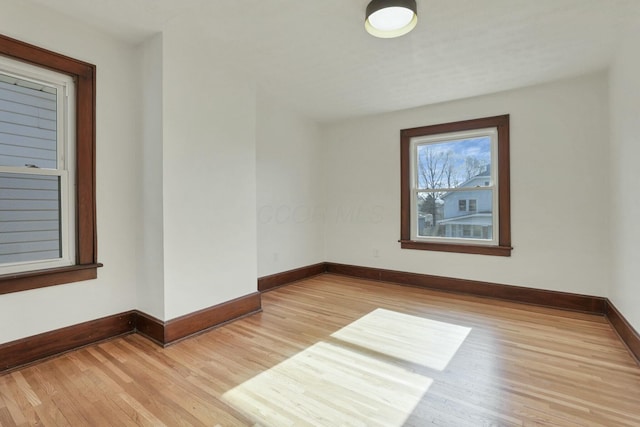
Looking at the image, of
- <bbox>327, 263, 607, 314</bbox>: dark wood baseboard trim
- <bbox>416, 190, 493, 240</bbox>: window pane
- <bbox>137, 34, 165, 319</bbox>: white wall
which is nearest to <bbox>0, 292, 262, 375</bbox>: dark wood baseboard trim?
<bbox>137, 34, 165, 319</bbox>: white wall

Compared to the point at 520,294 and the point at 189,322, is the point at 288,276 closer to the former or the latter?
the point at 189,322

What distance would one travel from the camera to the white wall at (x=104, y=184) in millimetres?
2227

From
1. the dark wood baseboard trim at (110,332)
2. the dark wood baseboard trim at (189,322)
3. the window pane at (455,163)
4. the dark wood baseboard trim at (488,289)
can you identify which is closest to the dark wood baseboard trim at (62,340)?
the dark wood baseboard trim at (110,332)

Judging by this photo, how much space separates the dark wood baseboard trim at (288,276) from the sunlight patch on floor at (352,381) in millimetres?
1628

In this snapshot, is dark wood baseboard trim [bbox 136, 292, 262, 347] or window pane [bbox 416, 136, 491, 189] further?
window pane [bbox 416, 136, 491, 189]

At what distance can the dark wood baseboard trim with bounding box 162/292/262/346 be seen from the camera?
2611 mm

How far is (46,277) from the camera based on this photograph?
2322 millimetres

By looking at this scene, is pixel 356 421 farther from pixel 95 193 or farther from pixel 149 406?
pixel 95 193

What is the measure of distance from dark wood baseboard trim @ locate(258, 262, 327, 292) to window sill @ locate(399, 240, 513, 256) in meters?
1.46

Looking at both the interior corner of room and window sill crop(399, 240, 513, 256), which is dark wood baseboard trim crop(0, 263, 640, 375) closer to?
the interior corner of room

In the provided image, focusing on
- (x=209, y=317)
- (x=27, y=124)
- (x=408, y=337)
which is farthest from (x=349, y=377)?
(x=27, y=124)

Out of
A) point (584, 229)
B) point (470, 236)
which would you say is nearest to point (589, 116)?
point (584, 229)

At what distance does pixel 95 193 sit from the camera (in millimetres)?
2580

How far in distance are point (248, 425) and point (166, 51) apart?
278 cm
